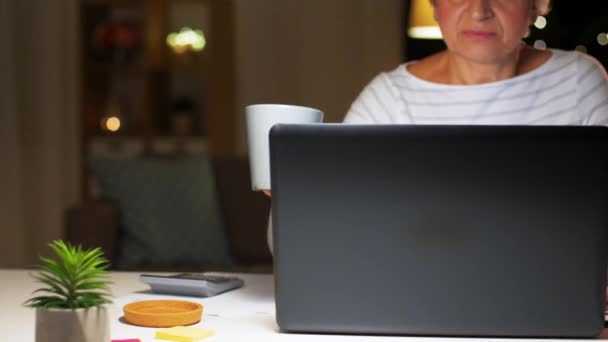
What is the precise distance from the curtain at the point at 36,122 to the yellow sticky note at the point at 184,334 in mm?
3734

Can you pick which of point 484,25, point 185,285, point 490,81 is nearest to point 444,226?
point 185,285

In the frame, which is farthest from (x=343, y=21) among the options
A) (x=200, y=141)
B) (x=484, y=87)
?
(x=484, y=87)

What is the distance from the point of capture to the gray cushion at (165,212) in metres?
3.13

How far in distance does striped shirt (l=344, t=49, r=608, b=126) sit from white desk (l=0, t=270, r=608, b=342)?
490 millimetres

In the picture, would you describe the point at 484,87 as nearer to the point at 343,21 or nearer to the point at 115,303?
the point at 115,303

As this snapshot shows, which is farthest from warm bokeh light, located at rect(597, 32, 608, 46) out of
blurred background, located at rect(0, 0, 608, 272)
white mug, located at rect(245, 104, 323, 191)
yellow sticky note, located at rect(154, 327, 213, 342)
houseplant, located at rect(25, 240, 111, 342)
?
houseplant, located at rect(25, 240, 111, 342)

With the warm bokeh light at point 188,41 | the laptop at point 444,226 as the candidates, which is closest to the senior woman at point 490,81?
the laptop at point 444,226

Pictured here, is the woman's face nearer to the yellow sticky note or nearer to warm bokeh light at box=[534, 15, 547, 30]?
the yellow sticky note

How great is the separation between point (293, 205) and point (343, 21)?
370 cm

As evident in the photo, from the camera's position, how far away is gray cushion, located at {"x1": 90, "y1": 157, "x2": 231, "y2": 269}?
10.3 ft

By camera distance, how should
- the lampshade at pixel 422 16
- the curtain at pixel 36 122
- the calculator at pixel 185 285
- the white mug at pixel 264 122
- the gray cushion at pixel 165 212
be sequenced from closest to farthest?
the white mug at pixel 264 122 < the calculator at pixel 185 285 < the lampshade at pixel 422 16 < the gray cushion at pixel 165 212 < the curtain at pixel 36 122

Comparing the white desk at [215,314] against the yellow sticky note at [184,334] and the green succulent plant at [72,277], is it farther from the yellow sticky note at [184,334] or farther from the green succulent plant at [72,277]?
the green succulent plant at [72,277]

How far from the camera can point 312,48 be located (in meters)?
4.51

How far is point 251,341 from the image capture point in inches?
35.7
